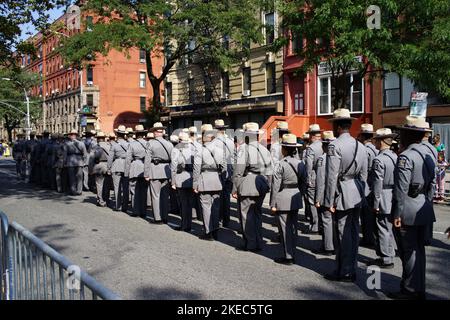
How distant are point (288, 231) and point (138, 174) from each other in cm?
523

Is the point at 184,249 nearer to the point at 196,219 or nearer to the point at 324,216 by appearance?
the point at 324,216

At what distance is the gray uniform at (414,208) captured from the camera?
17.6 feet

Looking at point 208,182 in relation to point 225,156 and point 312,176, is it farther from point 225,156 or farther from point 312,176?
point 312,176

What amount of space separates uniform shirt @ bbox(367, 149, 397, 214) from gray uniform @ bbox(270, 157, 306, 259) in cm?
112

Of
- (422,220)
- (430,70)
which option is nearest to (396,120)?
(430,70)

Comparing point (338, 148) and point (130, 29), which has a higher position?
point (130, 29)

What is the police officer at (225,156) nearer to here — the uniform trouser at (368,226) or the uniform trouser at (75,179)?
the uniform trouser at (368,226)

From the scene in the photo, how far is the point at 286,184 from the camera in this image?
731 cm

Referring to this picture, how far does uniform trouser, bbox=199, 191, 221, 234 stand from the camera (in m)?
8.74

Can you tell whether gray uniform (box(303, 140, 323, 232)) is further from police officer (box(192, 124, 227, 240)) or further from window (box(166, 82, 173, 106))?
window (box(166, 82, 173, 106))

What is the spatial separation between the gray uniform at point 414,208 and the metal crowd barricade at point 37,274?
12.6 feet

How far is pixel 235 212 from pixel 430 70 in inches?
270

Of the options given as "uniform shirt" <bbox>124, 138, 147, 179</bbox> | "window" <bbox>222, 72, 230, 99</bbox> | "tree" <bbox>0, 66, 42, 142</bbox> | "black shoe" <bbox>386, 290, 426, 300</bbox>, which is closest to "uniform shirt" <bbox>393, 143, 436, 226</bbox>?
"black shoe" <bbox>386, 290, 426, 300</bbox>

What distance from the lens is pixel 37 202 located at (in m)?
14.1
